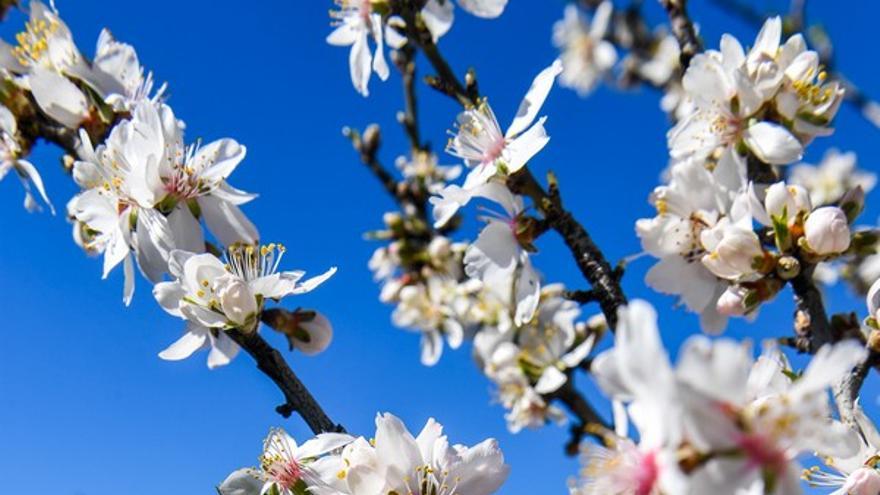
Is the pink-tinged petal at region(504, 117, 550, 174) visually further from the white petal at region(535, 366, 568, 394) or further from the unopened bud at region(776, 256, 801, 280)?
the white petal at region(535, 366, 568, 394)

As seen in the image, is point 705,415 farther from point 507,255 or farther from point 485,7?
point 485,7

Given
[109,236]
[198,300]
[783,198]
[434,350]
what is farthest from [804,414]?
[434,350]

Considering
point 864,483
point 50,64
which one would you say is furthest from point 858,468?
point 50,64

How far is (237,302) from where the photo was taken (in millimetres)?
1853

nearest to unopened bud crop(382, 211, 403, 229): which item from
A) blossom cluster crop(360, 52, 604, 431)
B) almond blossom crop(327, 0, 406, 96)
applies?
blossom cluster crop(360, 52, 604, 431)

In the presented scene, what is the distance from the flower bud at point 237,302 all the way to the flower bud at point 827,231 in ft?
4.15

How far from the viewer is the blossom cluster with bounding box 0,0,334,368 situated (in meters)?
1.89

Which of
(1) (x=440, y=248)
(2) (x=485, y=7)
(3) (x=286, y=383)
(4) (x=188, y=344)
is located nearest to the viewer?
(3) (x=286, y=383)

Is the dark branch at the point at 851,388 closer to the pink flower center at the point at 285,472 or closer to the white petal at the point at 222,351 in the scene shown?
the pink flower center at the point at 285,472

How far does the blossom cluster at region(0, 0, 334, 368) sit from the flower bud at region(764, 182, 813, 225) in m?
1.04

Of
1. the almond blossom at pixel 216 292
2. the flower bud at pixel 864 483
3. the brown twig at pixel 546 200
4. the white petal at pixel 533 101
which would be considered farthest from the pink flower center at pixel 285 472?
the flower bud at pixel 864 483

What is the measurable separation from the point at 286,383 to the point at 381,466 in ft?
1.23

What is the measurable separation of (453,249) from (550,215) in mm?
2253

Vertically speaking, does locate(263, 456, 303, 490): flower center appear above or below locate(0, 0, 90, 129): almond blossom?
below
